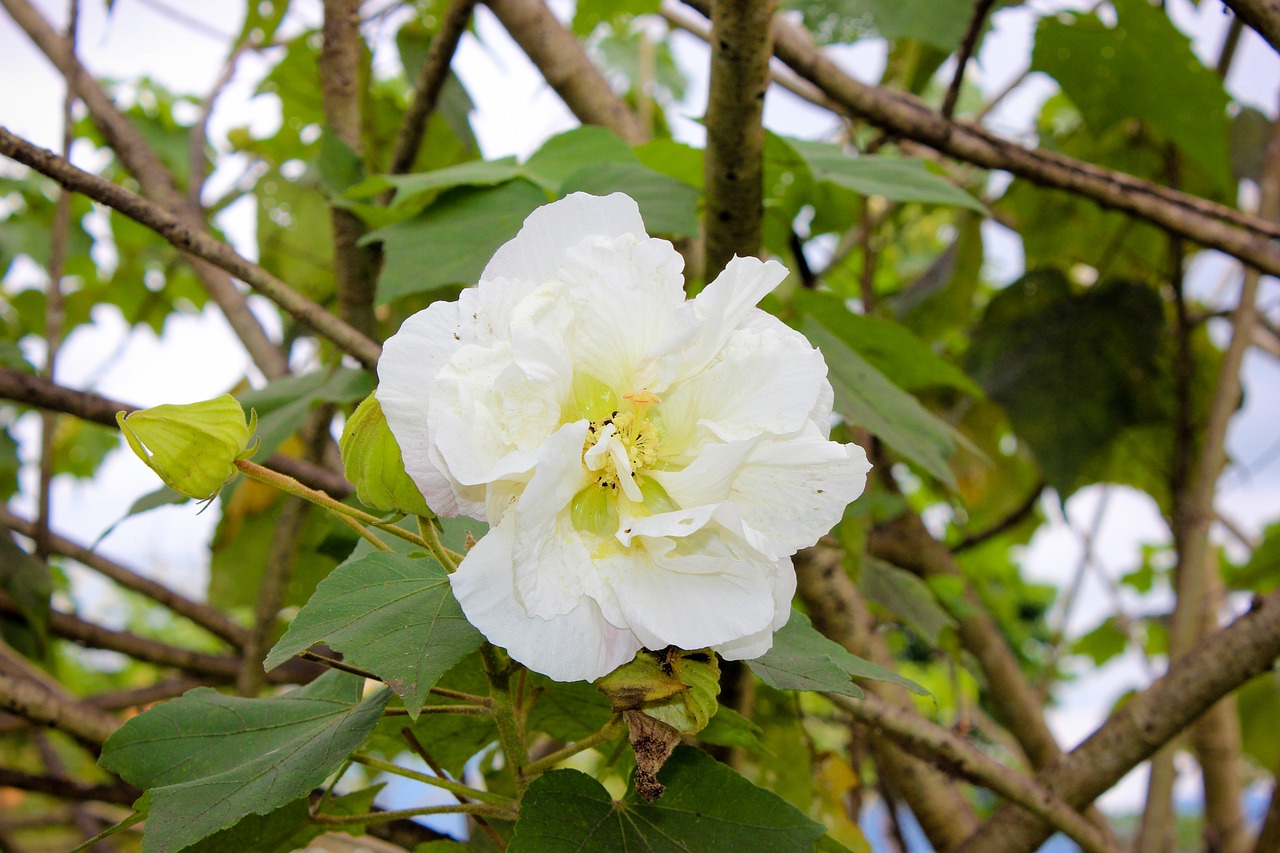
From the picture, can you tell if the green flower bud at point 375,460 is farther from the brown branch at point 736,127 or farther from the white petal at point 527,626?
the brown branch at point 736,127

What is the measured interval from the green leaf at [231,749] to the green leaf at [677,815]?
8 cm

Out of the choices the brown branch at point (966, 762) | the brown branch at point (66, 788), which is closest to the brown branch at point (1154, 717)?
the brown branch at point (966, 762)

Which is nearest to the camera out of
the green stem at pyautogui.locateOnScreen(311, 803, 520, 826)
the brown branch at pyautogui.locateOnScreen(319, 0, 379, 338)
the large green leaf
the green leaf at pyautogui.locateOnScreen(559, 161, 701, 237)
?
the green stem at pyautogui.locateOnScreen(311, 803, 520, 826)

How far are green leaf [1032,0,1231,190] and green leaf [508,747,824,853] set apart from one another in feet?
2.94

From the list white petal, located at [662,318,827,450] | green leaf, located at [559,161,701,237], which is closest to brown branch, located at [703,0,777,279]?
green leaf, located at [559,161,701,237]

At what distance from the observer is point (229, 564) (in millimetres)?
1200

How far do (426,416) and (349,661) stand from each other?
90 mm

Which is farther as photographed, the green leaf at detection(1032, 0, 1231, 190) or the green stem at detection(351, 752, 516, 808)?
the green leaf at detection(1032, 0, 1231, 190)

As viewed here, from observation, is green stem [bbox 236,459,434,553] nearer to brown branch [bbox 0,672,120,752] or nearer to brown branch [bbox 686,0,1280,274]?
brown branch [bbox 0,672,120,752]

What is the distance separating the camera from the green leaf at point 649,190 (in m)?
0.62

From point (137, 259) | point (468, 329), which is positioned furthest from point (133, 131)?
point (468, 329)

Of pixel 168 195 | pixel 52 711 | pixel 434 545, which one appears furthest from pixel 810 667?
pixel 168 195

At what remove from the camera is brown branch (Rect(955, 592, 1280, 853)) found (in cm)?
71

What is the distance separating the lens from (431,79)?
82cm
